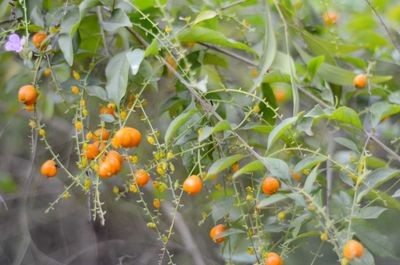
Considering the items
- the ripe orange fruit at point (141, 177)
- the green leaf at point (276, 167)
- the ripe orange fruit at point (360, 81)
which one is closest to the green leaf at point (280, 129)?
the green leaf at point (276, 167)

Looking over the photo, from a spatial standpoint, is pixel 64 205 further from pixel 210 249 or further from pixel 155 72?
pixel 155 72

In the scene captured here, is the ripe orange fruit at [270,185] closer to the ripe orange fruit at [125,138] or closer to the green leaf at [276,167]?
the green leaf at [276,167]

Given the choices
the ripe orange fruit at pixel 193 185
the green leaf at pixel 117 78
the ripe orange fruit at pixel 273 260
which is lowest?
the ripe orange fruit at pixel 273 260

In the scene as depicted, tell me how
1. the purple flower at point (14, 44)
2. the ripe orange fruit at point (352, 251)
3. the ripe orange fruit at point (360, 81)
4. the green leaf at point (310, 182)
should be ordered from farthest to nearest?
the ripe orange fruit at point (360, 81), the purple flower at point (14, 44), the green leaf at point (310, 182), the ripe orange fruit at point (352, 251)

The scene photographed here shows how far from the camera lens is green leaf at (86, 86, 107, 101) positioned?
1.22 meters

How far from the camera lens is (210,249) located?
72.2 inches

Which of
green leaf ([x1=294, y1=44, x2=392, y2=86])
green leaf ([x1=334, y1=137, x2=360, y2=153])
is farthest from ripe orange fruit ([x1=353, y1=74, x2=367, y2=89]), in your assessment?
green leaf ([x1=334, y1=137, x2=360, y2=153])

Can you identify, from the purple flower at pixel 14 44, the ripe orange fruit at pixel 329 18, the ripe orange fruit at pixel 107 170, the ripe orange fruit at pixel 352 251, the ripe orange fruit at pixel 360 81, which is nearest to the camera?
the ripe orange fruit at pixel 352 251

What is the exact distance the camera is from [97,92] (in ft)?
4.01

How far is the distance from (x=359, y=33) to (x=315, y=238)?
2.22 ft

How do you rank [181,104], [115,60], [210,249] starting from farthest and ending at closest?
[210,249] < [181,104] < [115,60]

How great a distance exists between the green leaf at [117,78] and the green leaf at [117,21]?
2.4 inches

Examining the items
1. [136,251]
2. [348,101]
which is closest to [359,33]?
[348,101]

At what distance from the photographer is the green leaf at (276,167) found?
1000 millimetres
